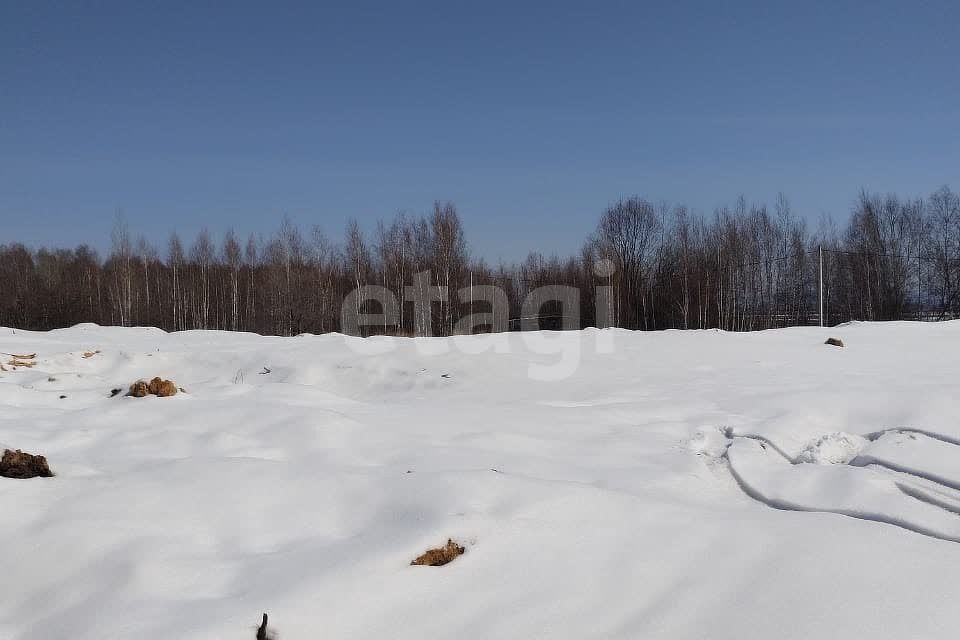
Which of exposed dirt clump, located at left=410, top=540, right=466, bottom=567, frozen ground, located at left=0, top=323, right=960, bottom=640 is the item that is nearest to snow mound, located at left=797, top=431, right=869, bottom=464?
frozen ground, located at left=0, top=323, right=960, bottom=640

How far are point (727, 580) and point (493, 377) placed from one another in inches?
173

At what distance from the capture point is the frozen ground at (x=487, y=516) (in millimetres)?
1558

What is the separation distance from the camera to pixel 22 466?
2.31 meters

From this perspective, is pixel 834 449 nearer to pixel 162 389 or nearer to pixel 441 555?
pixel 441 555

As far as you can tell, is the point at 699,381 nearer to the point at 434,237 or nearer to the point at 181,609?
the point at 181,609

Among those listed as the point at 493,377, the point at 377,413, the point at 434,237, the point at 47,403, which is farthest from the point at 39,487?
the point at 434,237

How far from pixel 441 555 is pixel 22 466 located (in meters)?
1.80

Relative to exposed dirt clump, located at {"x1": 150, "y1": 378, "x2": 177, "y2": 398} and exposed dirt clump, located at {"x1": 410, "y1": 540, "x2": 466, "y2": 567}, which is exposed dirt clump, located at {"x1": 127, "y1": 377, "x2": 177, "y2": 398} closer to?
exposed dirt clump, located at {"x1": 150, "y1": 378, "x2": 177, "y2": 398}

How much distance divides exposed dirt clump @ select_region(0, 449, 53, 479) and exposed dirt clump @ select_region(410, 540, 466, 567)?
1684 mm

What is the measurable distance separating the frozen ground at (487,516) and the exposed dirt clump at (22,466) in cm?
8

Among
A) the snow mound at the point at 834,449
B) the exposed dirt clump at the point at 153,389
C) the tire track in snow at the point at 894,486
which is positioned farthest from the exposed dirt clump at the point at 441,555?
the exposed dirt clump at the point at 153,389

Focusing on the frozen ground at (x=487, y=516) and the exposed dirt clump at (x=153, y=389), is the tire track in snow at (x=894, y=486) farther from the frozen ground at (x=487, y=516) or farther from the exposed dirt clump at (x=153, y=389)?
the exposed dirt clump at (x=153, y=389)

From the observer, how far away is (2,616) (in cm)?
157

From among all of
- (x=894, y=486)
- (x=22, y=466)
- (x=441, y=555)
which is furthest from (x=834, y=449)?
(x=22, y=466)
